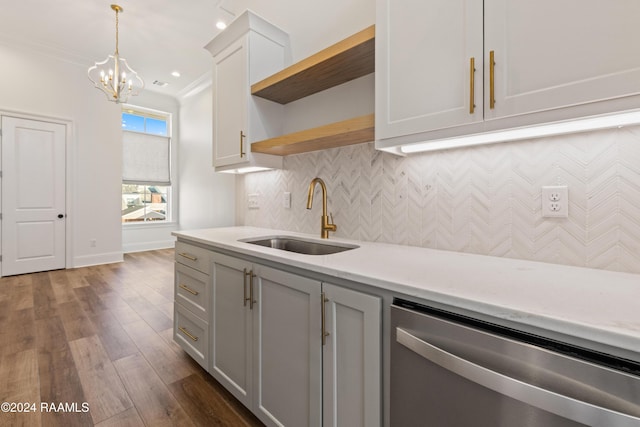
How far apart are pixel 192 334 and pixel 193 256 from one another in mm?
529

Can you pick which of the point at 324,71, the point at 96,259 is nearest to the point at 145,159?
the point at 96,259

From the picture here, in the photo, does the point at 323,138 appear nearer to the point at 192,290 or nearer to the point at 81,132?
the point at 192,290

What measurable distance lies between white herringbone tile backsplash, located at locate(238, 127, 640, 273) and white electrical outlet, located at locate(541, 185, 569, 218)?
0.8 inches

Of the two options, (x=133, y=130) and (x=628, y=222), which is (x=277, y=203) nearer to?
(x=628, y=222)

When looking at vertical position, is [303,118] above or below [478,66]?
above

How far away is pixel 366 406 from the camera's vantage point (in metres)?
0.90

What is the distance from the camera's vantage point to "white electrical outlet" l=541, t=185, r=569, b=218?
3.46 ft

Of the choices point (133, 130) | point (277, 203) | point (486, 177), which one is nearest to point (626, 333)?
point (486, 177)

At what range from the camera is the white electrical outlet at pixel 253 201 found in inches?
98.4

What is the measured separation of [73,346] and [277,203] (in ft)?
6.12

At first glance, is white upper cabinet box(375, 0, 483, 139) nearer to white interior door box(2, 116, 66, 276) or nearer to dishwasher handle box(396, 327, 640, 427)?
dishwasher handle box(396, 327, 640, 427)

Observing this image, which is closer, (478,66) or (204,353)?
(478,66)

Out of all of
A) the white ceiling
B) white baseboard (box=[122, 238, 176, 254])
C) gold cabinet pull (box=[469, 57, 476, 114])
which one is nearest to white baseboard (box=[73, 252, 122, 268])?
white baseboard (box=[122, 238, 176, 254])

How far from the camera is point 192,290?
1.83 metres
